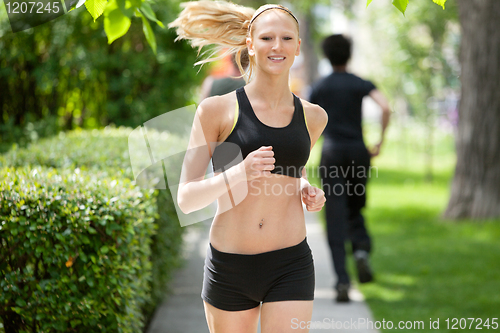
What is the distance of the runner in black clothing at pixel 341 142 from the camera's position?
197 inches

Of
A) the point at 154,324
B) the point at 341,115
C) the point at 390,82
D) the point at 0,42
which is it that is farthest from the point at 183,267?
the point at 390,82

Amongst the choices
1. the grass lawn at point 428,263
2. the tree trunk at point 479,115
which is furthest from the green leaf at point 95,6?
the tree trunk at point 479,115

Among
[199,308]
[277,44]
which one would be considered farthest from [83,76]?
[277,44]

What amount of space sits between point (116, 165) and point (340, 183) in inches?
82.4

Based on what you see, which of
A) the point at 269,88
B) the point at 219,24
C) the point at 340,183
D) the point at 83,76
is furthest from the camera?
the point at 83,76

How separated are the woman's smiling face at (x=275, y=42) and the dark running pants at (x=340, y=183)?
2731 mm

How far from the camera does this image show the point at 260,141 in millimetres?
2322

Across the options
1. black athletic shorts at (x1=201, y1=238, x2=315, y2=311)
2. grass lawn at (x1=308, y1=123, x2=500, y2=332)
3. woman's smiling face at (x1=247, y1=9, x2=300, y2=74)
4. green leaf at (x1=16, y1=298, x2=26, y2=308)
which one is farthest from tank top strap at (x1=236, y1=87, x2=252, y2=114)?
grass lawn at (x1=308, y1=123, x2=500, y2=332)

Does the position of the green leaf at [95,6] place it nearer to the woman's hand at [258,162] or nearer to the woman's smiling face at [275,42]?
the woman's smiling face at [275,42]

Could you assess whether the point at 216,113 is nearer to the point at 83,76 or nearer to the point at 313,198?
the point at 313,198

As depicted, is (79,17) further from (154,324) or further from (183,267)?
(154,324)

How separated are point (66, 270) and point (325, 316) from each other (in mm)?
2478

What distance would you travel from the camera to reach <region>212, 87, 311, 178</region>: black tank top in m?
2.33

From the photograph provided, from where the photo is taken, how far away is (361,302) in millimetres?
4949
